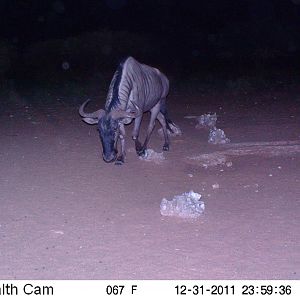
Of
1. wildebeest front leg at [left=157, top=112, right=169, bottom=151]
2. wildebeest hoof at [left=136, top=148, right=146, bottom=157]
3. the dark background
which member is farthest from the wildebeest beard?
the dark background

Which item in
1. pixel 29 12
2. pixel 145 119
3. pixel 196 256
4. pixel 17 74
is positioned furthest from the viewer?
pixel 29 12

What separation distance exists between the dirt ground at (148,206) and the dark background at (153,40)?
9333 millimetres

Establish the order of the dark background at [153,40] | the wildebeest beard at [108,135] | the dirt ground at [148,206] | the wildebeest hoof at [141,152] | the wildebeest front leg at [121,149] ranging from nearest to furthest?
the dirt ground at [148,206]
the wildebeest beard at [108,135]
the wildebeest front leg at [121,149]
the wildebeest hoof at [141,152]
the dark background at [153,40]

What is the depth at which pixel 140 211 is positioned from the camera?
25.4ft

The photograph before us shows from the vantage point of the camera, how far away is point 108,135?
9602 millimetres

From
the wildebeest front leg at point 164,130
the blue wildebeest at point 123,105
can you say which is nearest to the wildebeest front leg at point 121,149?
the blue wildebeest at point 123,105

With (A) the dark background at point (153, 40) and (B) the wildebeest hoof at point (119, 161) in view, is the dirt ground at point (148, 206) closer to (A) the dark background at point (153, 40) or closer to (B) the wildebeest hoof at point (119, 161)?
(B) the wildebeest hoof at point (119, 161)

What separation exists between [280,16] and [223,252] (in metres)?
37.2

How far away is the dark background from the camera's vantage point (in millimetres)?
24844

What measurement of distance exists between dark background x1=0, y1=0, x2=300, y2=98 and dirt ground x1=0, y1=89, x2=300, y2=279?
933 centimetres

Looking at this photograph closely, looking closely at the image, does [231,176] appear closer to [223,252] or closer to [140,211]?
[140,211]

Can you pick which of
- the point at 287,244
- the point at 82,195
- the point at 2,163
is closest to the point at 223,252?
the point at 287,244

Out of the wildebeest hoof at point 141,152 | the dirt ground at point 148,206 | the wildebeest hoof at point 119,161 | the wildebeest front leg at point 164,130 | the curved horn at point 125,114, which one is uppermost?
the wildebeest front leg at point 164,130

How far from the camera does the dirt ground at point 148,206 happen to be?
6.08 metres
